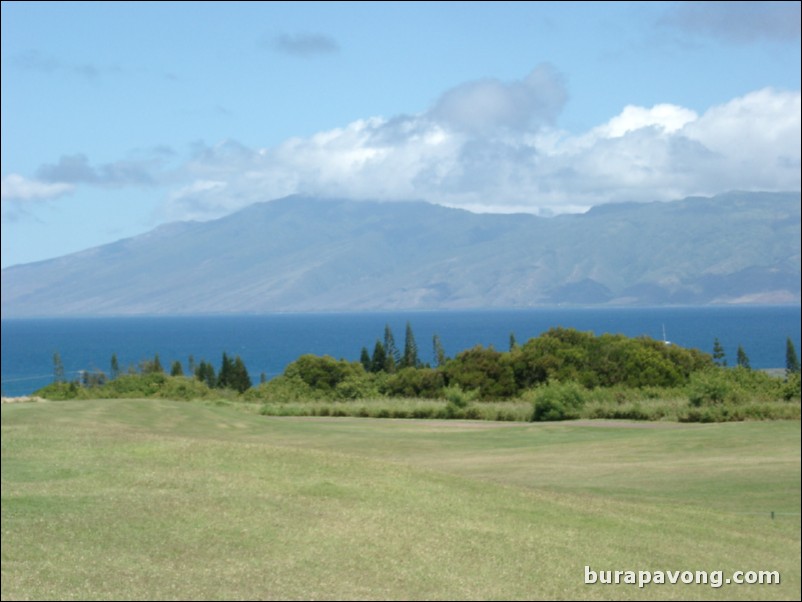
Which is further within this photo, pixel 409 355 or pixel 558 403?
pixel 409 355

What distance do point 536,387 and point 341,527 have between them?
40.2m

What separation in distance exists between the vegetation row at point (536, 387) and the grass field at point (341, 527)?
1439 centimetres

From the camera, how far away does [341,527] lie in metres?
7.70

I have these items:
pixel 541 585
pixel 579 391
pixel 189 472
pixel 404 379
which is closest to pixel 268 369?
pixel 404 379

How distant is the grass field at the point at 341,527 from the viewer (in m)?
3.90

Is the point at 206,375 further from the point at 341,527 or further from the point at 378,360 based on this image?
the point at 341,527

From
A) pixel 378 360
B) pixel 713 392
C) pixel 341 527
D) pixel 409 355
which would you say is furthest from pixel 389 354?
pixel 341 527

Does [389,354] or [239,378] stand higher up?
[389,354]

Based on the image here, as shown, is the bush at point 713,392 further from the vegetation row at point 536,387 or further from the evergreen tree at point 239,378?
the evergreen tree at point 239,378

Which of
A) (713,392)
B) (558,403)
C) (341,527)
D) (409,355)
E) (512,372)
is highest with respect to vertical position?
(341,527)

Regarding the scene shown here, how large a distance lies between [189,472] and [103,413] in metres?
21.2

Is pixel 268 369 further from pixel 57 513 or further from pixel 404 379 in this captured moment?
pixel 57 513

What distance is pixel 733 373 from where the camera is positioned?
4238cm

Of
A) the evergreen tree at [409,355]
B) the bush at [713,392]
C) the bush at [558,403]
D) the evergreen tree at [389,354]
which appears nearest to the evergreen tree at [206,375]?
the evergreen tree at [389,354]
